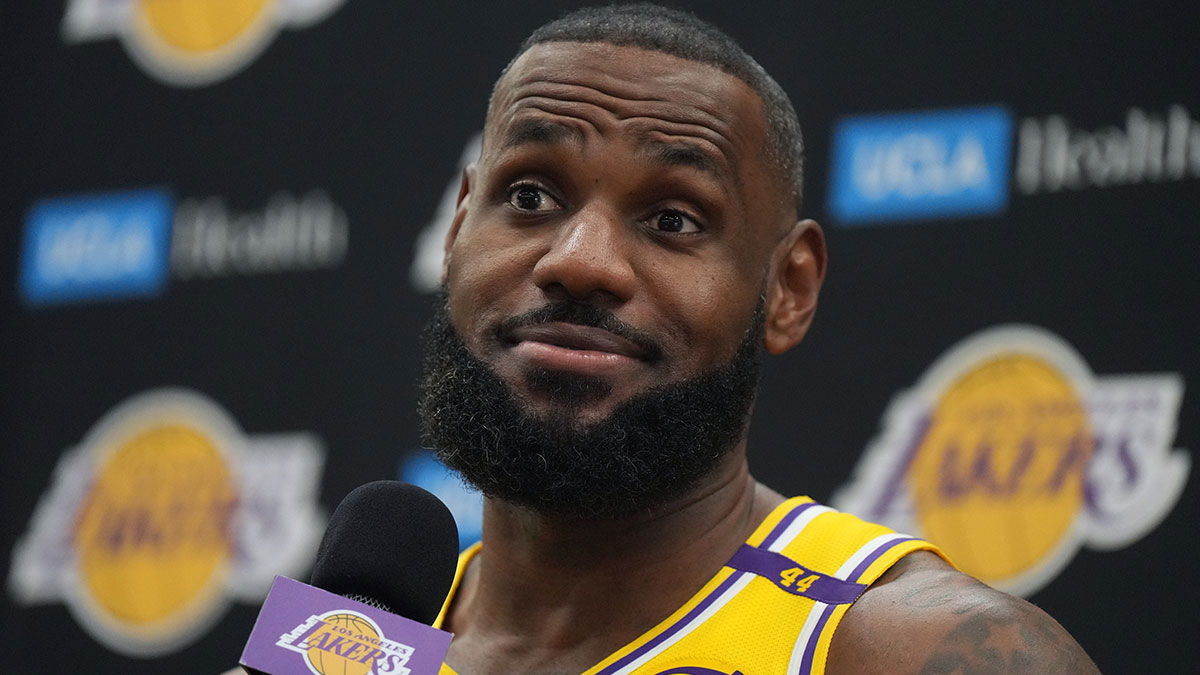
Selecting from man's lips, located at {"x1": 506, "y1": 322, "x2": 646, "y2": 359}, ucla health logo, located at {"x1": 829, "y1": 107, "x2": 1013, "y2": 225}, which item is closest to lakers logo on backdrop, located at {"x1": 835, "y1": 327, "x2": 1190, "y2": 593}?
ucla health logo, located at {"x1": 829, "y1": 107, "x2": 1013, "y2": 225}

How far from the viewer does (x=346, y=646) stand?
1094 mm

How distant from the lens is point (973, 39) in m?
2.41

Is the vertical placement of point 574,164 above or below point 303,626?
above

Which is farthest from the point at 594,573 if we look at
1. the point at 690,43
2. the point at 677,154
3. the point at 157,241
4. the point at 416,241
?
the point at 157,241

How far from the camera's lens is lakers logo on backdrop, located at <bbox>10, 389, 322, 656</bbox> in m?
2.93

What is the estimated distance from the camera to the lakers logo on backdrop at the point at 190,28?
317 cm

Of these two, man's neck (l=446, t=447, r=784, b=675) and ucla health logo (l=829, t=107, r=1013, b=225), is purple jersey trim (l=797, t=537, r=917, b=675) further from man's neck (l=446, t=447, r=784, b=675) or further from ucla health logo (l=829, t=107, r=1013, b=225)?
ucla health logo (l=829, t=107, r=1013, b=225)

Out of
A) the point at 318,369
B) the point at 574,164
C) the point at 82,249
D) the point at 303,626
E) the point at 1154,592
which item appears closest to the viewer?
the point at 303,626

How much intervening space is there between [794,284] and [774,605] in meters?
0.43

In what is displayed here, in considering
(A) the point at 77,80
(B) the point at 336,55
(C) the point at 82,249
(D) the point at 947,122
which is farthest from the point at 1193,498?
(A) the point at 77,80

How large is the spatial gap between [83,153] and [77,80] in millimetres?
182

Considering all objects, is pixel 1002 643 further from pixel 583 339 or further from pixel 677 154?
pixel 677 154

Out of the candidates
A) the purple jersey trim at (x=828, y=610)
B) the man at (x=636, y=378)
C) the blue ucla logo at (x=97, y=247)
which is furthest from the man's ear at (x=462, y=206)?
the blue ucla logo at (x=97, y=247)

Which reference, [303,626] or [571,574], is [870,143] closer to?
[571,574]
